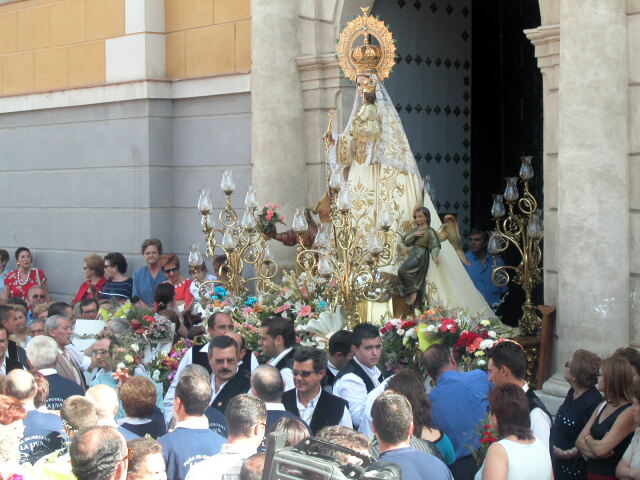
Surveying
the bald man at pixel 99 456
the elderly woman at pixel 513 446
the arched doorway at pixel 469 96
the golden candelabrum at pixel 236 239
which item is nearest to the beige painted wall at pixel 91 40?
the arched doorway at pixel 469 96

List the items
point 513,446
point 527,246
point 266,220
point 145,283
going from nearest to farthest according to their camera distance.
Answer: point 513,446 < point 266,220 < point 527,246 < point 145,283

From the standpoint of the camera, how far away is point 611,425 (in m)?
5.97

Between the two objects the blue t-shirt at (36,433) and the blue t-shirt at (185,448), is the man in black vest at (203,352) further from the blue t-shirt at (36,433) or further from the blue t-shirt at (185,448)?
the blue t-shirt at (185,448)

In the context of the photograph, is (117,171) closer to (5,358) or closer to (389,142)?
(389,142)

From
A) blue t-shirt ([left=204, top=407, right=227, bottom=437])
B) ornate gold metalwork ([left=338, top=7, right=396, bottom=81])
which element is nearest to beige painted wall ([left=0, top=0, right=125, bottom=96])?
ornate gold metalwork ([left=338, top=7, right=396, bottom=81])

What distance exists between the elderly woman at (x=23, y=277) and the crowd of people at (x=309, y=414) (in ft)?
16.1

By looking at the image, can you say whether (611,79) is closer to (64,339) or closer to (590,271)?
(590,271)

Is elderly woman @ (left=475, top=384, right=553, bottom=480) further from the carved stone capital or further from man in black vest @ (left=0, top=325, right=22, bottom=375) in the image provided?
the carved stone capital

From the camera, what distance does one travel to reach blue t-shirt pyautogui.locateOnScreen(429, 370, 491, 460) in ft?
19.7

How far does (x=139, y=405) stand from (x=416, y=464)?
5.73ft

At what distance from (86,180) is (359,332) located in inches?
272

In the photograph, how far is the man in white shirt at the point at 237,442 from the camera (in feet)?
15.5

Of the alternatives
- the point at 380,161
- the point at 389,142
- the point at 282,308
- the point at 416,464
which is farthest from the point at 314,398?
the point at 389,142

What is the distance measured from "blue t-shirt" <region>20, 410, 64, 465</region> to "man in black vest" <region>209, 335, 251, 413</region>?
132 centimetres
